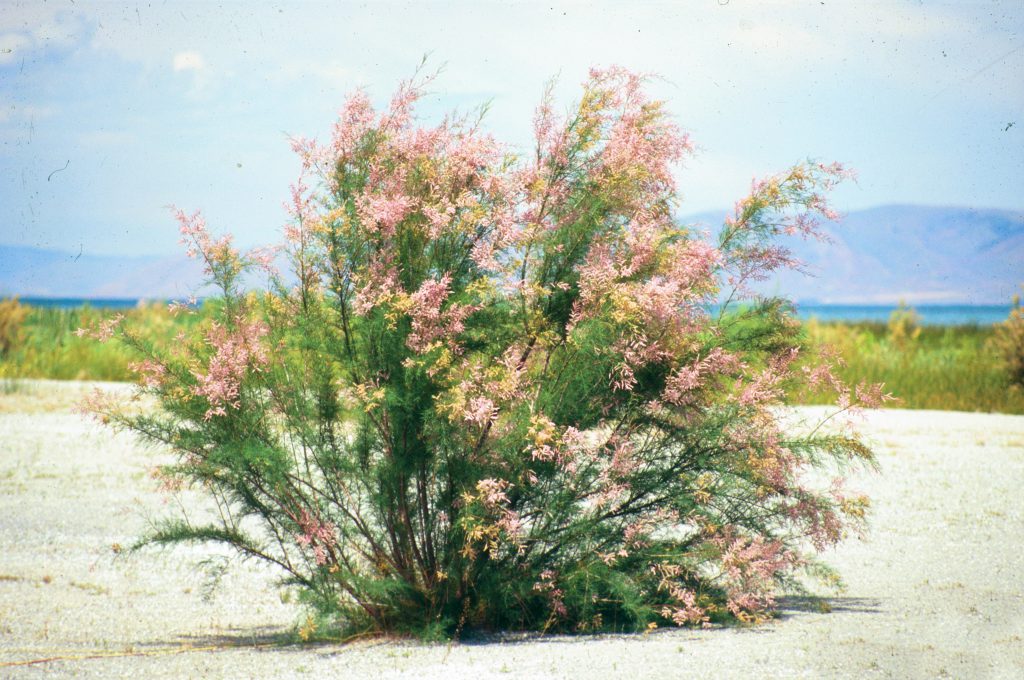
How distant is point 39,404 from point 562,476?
12368mm

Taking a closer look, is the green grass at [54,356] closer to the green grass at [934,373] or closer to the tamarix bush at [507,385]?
the green grass at [934,373]

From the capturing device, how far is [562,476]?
485 centimetres

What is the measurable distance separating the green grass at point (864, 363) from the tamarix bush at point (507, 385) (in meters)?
10.5

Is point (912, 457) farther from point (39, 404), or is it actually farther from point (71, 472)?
point (39, 404)

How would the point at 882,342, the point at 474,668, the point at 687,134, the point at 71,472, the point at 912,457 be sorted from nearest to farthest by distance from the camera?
the point at 474,668
the point at 687,134
the point at 71,472
the point at 912,457
the point at 882,342

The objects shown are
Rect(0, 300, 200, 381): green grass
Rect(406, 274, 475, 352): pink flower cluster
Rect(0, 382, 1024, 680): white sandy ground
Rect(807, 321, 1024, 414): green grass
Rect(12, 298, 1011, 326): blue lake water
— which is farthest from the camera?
Rect(12, 298, 1011, 326): blue lake water

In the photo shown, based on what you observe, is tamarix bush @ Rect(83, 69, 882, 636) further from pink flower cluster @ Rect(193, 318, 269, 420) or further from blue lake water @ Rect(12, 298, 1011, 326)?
blue lake water @ Rect(12, 298, 1011, 326)

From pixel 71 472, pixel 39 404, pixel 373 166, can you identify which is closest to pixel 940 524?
pixel 373 166

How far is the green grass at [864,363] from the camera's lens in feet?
53.9

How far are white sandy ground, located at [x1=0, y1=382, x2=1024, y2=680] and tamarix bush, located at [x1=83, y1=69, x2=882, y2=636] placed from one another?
1.28 ft

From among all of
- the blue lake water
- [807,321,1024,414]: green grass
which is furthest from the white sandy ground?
[807,321,1024,414]: green grass

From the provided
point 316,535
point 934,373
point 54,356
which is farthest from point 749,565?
point 54,356

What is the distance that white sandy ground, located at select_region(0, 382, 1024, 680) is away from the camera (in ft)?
13.9

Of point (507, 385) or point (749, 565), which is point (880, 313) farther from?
point (507, 385)
